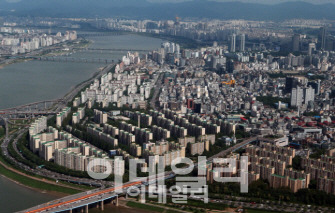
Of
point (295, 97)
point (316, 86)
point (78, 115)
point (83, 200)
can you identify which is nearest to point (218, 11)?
point (316, 86)

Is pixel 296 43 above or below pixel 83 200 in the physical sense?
above

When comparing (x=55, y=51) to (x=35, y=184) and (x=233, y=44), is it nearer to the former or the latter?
(x=233, y=44)

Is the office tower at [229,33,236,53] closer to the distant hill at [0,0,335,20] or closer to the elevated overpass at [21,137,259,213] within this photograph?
the elevated overpass at [21,137,259,213]

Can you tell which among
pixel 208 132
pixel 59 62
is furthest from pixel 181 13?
pixel 208 132

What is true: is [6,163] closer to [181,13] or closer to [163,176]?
[163,176]

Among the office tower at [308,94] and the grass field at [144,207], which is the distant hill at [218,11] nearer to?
the office tower at [308,94]

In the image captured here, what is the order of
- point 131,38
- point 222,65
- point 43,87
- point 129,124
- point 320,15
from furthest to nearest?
point 320,15 < point 131,38 < point 222,65 < point 43,87 < point 129,124
